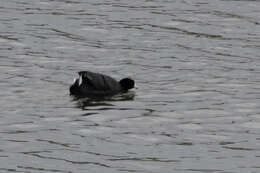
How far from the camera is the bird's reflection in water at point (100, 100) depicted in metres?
17.1

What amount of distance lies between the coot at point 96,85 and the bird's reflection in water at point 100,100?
0.09 m

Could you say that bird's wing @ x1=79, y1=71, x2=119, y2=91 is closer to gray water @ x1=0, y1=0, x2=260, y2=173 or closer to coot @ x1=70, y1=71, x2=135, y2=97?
coot @ x1=70, y1=71, x2=135, y2=97

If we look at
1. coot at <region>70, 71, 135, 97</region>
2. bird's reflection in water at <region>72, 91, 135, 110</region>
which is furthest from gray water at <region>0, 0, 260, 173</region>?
coot at <region>70, 71, 135, 97</region>

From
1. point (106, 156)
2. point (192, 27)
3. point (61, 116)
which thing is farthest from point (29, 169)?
point (192, 27)

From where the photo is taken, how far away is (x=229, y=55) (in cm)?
2156

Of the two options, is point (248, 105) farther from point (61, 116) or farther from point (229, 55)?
point (229, 55)

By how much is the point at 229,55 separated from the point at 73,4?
692 cm

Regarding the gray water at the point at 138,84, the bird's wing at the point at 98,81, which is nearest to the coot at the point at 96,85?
the bird's wing at the point at 98,81

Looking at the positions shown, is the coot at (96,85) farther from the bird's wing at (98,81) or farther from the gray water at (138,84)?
the gray water at (138,84)

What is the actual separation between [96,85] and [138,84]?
1403 mm

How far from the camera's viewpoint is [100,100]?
57.9ft

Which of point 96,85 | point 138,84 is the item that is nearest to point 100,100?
point 96,85

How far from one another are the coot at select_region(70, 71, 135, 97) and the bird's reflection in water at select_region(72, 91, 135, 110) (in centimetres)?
9

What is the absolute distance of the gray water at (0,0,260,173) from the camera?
13.4 metres
